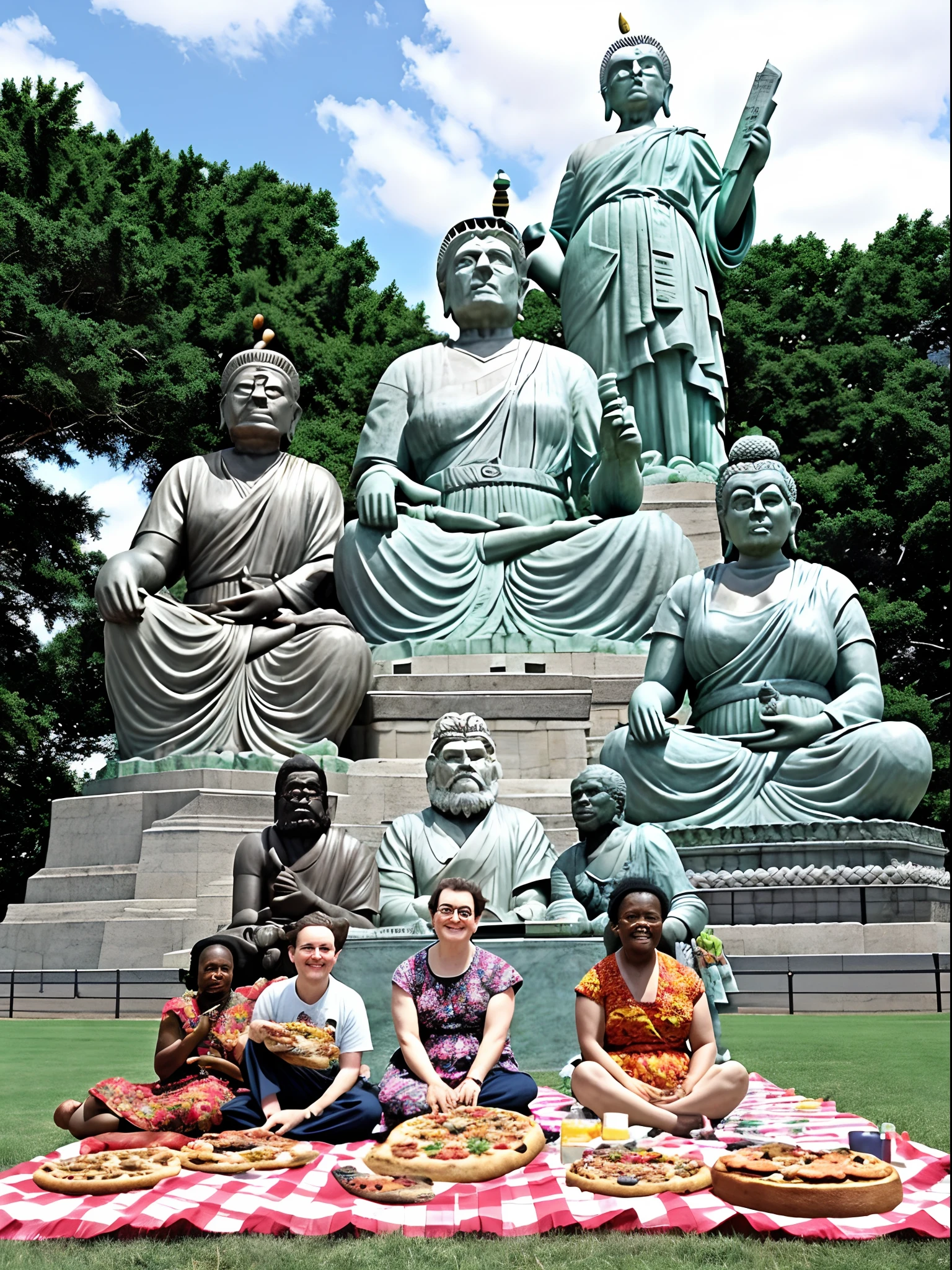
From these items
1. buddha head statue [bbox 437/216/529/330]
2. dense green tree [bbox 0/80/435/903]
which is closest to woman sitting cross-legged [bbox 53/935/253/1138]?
buddha head statue [bbox 437/216/529/330]

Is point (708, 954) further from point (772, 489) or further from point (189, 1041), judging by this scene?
point (772, 489)

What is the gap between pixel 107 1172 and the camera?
3.89 m

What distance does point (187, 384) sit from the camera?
765 inches

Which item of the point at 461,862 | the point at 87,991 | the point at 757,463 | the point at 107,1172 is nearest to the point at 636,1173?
the point at 107,1172

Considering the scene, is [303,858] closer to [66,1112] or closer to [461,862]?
[461,862]

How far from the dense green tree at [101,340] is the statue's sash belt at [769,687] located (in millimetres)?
10266

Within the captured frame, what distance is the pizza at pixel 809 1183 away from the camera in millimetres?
3562

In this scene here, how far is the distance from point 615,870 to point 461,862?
0.67 meters

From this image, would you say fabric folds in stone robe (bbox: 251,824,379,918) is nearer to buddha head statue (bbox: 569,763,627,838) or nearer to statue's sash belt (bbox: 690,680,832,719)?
buddha head statue (bbox: 569,763,627,838)

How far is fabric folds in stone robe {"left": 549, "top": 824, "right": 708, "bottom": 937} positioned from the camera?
6.26m

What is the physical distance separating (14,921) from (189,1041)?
243 inches

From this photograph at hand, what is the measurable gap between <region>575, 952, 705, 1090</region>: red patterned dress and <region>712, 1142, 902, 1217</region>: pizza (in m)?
0.87

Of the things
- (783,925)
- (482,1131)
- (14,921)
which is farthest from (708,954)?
(14,921)

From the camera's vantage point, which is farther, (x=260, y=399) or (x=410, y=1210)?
(x=260, y=399)
